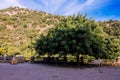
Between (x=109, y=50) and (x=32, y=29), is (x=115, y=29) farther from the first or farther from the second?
(x=109, y=50)

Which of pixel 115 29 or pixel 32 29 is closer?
pixel 115 29

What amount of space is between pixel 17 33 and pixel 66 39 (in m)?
37.3

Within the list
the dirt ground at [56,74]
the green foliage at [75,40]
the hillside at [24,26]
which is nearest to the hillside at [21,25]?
the hillside at [24,26]

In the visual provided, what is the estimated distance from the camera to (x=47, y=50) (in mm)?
24141

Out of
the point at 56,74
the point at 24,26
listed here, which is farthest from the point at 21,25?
the point at 56,74

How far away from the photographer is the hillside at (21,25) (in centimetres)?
5276

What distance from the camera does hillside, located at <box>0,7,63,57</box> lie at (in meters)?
52.8

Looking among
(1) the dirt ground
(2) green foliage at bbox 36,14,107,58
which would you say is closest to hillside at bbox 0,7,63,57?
(2) green foliage at bbox 36,14,107,58

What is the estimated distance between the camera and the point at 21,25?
200 feet

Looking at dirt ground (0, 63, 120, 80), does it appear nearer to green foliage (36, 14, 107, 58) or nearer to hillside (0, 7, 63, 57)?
green foliage (36, 14, 107, 58)

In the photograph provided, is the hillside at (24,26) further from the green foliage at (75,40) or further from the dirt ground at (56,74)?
the dirt ground at (56,74)

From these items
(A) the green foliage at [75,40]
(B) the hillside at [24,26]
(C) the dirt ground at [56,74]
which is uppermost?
(B) the hillside at [24,26]

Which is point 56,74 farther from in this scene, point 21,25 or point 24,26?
point 21,25

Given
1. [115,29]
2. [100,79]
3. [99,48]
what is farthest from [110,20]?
[100,79]
